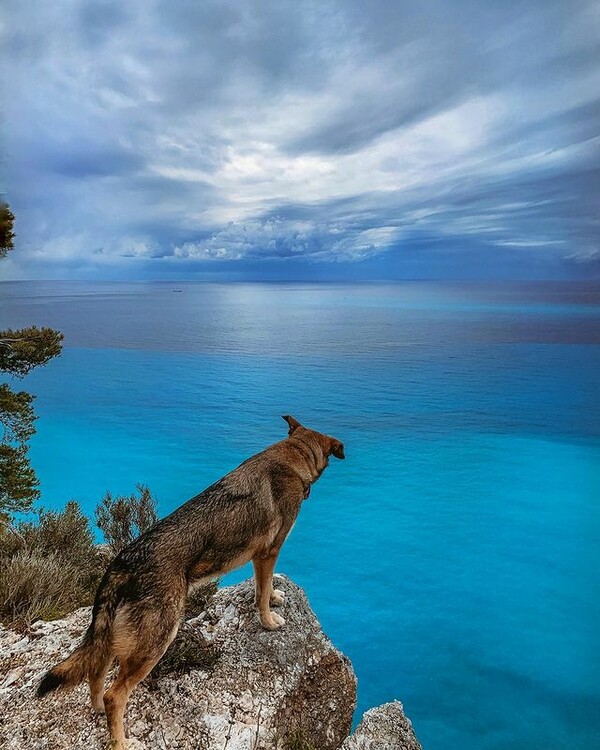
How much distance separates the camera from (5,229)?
789cm

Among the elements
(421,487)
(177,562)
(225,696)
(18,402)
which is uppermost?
(177,562)

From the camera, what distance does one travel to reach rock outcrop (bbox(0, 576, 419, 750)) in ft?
13.5

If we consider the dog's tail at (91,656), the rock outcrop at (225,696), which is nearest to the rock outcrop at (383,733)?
the rock outcrop at (225,696)

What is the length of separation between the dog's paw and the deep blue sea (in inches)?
315

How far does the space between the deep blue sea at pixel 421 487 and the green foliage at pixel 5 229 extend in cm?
1279

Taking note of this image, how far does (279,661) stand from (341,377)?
43882mm

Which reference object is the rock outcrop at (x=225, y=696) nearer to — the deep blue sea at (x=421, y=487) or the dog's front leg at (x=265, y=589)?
the dog's front leg at (x=265, y=589)

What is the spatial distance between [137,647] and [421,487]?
22.5 metres

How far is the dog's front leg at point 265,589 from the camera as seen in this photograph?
184 inches

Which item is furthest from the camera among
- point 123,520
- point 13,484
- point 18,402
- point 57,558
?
point 18,402

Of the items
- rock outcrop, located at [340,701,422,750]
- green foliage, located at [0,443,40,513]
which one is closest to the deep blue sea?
rock outcrop, located at [340,701,422,750]

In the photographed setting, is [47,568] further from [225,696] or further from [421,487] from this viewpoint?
[421,487]

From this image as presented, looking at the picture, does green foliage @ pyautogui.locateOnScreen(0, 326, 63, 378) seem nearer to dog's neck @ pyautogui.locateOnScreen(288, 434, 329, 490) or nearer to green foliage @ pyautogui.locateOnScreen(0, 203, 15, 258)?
green foliage @ pyautogui.locateOnScreen(0, 203, 15, 258)

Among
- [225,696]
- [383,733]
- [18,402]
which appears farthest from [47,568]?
[18,402]
